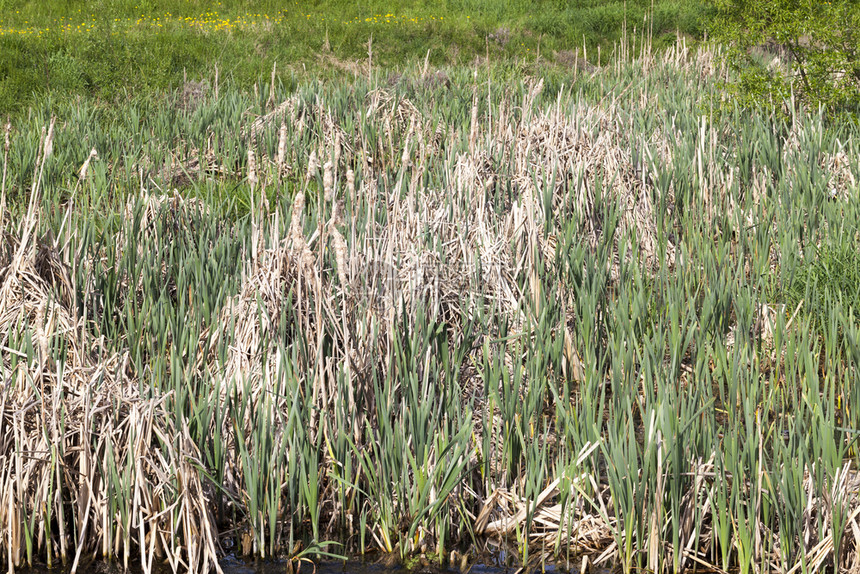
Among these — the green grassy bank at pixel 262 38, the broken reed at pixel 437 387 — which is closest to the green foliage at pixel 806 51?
the green grassy bank at pixel 262 38

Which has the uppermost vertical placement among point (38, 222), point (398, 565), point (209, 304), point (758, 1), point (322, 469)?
point (758, 1)

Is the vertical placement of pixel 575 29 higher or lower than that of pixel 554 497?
higher

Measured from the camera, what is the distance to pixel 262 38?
45.0ft

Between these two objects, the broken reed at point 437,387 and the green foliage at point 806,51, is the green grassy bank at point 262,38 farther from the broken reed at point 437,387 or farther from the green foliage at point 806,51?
the broken reed at point 437,387

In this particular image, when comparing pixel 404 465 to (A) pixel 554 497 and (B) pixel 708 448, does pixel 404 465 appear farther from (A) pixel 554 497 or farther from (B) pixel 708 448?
(B) pixel 708 448

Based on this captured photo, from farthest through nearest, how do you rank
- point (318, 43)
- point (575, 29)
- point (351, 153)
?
point (575, 29) → point (318, 43) → point (351, 153)

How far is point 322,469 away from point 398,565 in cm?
43

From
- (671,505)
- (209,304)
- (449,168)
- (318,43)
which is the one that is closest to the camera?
(671,505)

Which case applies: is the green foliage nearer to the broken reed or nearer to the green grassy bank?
the green grassy bank

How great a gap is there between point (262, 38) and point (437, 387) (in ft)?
38.4

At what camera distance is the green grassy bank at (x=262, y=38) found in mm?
10531

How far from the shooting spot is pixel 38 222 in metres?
3.78

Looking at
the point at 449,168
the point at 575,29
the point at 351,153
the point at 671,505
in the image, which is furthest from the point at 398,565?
the point at 575,29

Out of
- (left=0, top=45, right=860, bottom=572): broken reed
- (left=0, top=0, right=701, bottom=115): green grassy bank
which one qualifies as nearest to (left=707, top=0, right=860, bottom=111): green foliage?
(left=0, top=0, right=701, bottom=115): green grassy bank
